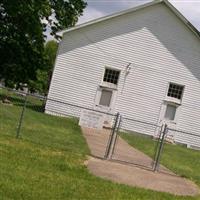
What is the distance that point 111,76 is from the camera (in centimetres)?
3278

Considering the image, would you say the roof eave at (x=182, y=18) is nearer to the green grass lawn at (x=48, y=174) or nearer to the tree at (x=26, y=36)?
the tree at (x=26, y=36)

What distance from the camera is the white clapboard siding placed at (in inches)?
1277

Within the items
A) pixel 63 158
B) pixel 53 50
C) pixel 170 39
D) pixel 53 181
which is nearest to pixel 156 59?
pixel 170 39

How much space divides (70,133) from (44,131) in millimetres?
1905

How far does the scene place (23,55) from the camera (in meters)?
36.9

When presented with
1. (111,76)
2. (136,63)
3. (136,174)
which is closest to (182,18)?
(136,63)

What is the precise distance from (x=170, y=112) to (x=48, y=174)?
2182 centimetres

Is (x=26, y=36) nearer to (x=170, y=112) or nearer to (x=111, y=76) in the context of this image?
(x=111, y=76)

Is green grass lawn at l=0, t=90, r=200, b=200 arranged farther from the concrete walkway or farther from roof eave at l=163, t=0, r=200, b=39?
roof eave at l=163, t=0, r=200, b=39

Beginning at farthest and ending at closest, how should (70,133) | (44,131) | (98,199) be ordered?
(70,133)
(44,131)
(98,199)

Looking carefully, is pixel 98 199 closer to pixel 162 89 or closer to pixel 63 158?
pixel 63 158

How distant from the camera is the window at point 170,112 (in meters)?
33.3

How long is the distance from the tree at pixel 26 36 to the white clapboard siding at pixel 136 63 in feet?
9.08

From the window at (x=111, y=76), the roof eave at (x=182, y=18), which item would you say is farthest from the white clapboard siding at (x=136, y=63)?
the window at (x=111, y=76)
